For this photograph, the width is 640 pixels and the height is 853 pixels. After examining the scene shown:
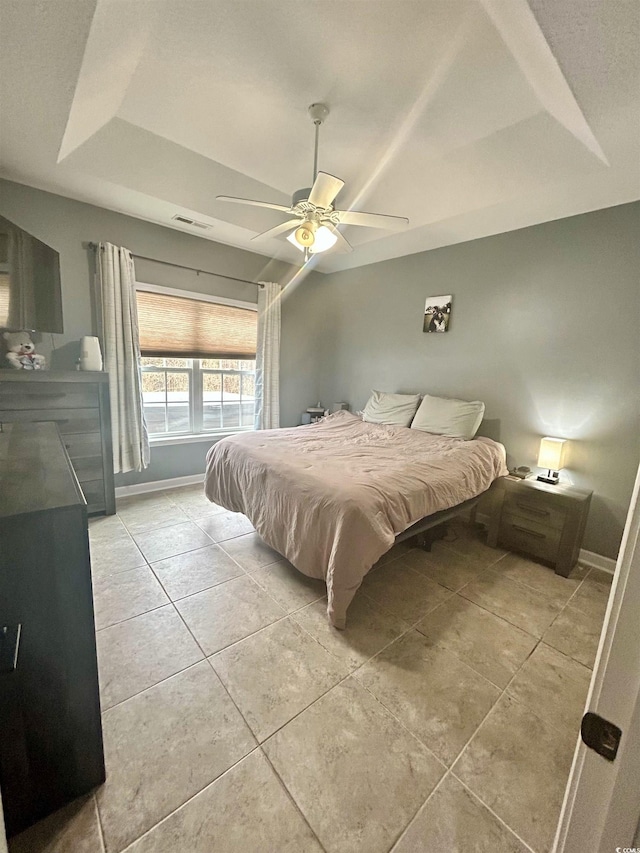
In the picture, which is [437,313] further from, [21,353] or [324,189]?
[21,353]

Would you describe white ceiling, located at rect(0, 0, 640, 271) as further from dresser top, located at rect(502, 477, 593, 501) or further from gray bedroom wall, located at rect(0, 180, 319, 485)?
dresser top, located at rect(502, 477, 593, 501)

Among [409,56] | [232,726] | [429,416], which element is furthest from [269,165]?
[232,726]

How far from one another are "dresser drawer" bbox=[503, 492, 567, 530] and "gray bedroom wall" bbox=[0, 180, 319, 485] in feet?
10.1

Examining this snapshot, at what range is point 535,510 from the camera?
97.9 inches

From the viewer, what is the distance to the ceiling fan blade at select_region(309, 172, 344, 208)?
5.85 feet

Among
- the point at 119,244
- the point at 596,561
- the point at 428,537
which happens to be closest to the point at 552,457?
the point at 596,561

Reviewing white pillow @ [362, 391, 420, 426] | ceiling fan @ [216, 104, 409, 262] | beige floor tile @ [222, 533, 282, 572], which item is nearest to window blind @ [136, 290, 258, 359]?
white pillow @ [362, 391, 420, 426]

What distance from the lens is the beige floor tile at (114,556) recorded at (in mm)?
2211

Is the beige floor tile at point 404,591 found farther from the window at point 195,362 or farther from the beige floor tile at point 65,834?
the window at point 195,362

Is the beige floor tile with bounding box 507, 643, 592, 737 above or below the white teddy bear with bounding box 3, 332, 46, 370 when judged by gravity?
below

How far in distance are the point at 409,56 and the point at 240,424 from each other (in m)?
3.44

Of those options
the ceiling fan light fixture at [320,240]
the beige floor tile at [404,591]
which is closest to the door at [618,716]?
the beige floor tile at [404,591]

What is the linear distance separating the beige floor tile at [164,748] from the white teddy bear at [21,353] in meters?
2.43

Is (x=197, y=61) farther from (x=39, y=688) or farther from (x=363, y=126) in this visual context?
(x=39, y=688)
